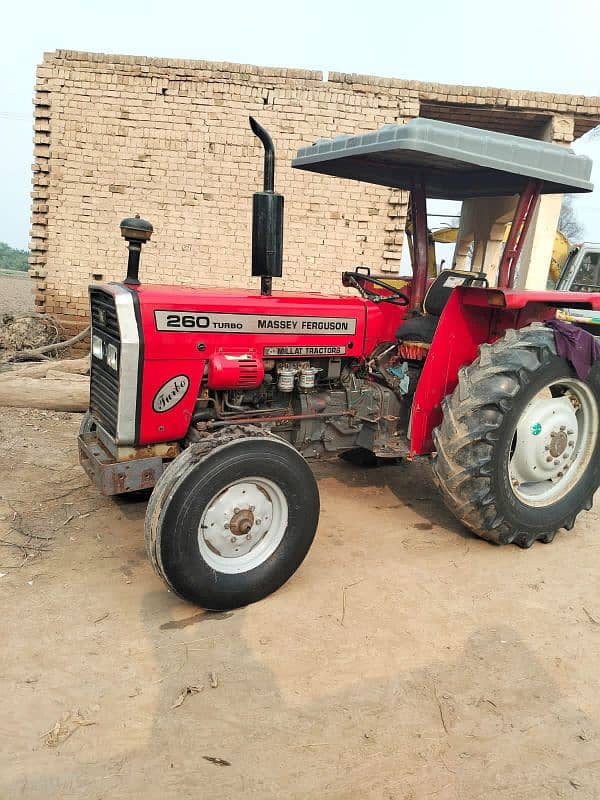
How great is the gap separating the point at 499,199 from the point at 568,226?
35.6 m

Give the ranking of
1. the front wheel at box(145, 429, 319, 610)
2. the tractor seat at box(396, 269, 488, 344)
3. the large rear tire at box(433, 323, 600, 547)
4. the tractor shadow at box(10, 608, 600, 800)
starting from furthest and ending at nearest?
the tractor seat at box(396, 269, 488, 344)
the large rear tire at box(433, 323, 600, 547)
the front wheel at box(145, 429, 319, 610)
the tractor shadow at box(10, 608, 600, 800)

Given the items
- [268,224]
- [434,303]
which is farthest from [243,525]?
[434,303]

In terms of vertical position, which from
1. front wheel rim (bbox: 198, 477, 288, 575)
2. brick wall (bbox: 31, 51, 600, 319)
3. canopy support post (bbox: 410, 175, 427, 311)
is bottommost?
front wheel rim (bbox: 198, 477, 288, 575)

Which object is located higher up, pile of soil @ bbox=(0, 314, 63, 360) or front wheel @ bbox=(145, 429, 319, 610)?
pile of soil @ bbox=(0, 314, 63, 360)

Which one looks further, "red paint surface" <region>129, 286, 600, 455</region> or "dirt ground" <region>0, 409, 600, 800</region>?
"red paint surface" <region>129, 286, 600, 455</region>

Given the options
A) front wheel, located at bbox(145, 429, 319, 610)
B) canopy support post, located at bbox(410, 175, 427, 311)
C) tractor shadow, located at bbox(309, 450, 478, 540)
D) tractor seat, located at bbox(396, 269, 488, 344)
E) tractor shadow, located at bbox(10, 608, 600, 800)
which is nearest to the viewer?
tractor shadow, located at bbox(10, 608, 600, 800)

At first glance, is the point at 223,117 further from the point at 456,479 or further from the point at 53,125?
the point at 456,479

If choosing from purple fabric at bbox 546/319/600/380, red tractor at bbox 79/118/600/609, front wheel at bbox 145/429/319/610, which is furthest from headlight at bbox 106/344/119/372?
purple fabric at bbox 546/319/600/380

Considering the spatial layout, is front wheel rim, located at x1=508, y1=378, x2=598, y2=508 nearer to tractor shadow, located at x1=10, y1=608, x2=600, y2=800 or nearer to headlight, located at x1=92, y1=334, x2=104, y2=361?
tractor shadow, located at x1=10, y1=608, x2=600, y2=800

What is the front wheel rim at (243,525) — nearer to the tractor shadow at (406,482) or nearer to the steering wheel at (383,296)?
the tractor shadow at (406,482)

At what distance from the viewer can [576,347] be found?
362 centimetres

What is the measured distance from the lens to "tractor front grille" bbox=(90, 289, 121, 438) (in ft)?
10.2

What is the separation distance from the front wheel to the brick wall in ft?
20.5

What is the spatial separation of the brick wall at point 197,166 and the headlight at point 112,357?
18.8 feet
